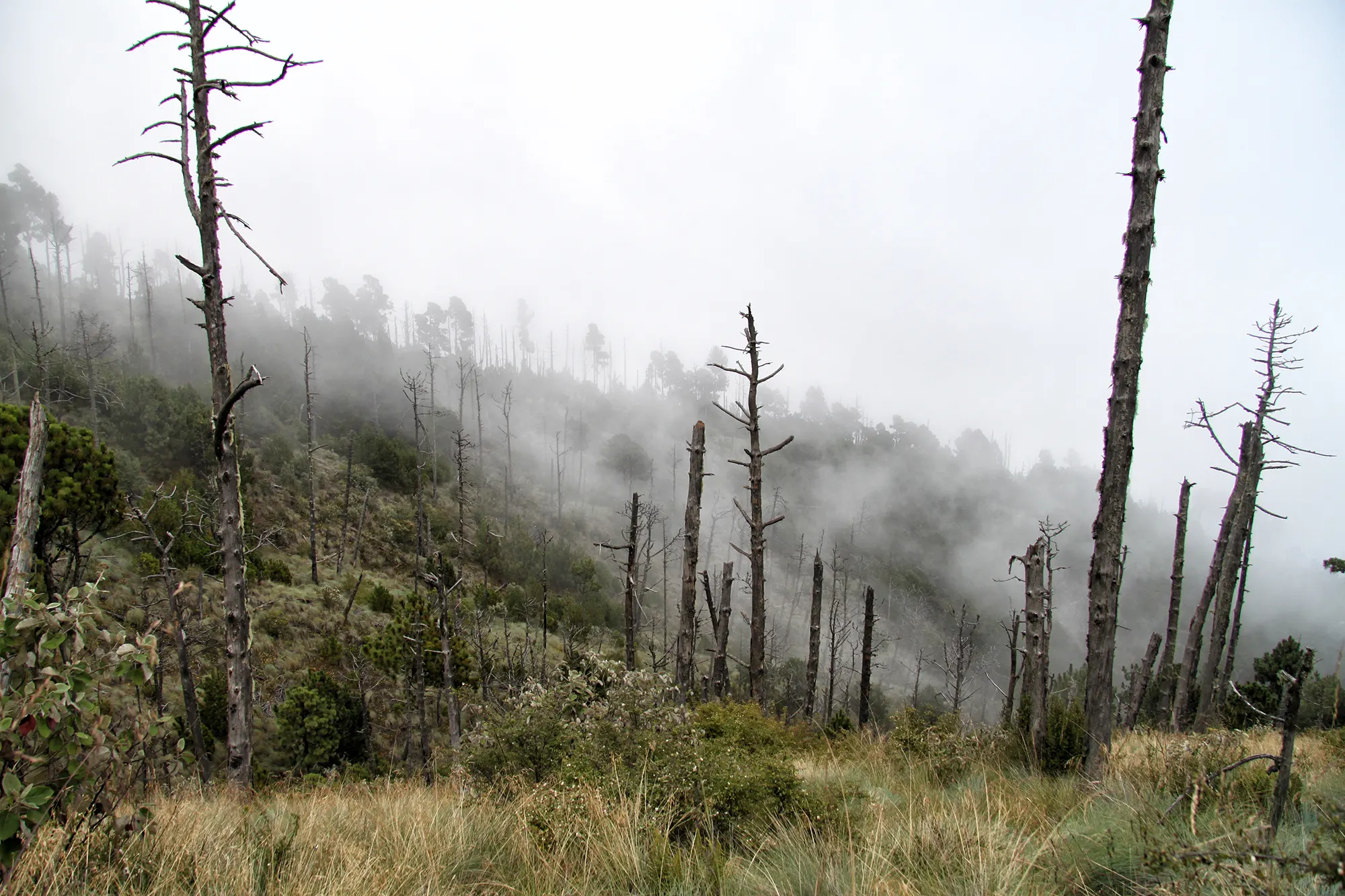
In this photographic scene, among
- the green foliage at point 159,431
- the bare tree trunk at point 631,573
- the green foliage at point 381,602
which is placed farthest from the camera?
the green foliage at point 159,431

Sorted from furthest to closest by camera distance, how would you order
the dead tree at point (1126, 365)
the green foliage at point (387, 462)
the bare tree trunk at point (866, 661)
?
1. the green foliage at point (387, 462)
2. the bare tree trunk at point (866, 661)
3. the dead tree at point (1126, 365)

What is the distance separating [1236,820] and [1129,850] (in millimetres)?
792

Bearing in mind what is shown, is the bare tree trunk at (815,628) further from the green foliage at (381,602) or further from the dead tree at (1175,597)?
the green foliage at (381,602)

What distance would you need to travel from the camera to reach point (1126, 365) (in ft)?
22.6

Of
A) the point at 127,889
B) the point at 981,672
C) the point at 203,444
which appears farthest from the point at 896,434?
the point at 127,889

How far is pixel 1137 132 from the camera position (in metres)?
6.89

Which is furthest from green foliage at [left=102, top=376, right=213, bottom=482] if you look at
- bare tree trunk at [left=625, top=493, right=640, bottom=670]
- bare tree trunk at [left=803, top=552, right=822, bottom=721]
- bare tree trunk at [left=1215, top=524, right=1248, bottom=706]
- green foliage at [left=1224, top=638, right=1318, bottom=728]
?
green foliage at [left=1224, top=638, right=1318, bottom=728]

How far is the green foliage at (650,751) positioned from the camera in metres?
5.25

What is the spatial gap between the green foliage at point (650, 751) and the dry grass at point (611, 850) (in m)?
0.29

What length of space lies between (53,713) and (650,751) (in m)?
4.53

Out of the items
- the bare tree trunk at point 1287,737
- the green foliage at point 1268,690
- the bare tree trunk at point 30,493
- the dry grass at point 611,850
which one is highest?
the bare tree trunk at point 30,493

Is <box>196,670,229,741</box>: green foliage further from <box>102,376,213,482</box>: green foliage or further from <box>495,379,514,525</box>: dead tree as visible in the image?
<box>495,379,514,525</box>: dead tree

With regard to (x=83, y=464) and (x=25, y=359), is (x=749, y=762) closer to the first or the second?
(x=83, y=464)

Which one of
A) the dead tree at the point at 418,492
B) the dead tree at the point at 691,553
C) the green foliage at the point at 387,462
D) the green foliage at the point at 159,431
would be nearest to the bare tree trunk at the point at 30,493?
the dead tree at the point at 691,553
